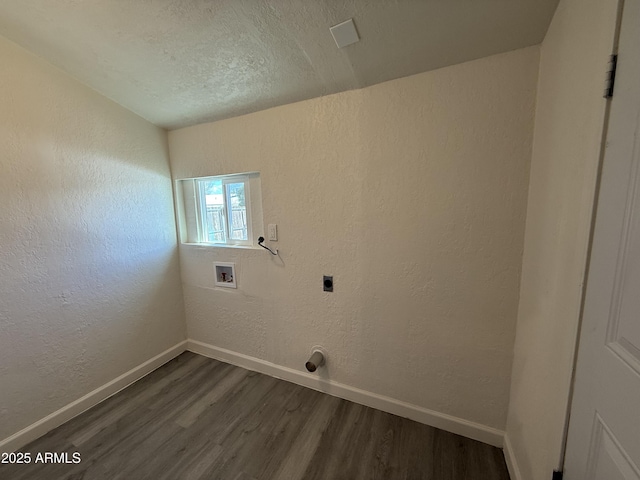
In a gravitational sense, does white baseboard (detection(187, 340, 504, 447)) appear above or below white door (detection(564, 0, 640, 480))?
below

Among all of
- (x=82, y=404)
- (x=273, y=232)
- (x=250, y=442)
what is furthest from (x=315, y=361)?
(x=82, y=404)

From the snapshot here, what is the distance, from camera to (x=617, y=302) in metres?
0.60

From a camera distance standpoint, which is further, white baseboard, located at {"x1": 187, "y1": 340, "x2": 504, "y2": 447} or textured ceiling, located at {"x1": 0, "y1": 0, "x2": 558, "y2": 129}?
white baseboard, located at {"x1": 187, "y1": 340, "x2": 504, "y2": 447}

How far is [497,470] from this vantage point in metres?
1.26

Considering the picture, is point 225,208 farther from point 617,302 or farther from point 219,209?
point 617,302

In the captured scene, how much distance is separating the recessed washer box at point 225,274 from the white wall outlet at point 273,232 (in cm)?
47

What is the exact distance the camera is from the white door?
0.55 meters

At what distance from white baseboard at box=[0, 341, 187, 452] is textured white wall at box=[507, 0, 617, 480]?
8.42 feet

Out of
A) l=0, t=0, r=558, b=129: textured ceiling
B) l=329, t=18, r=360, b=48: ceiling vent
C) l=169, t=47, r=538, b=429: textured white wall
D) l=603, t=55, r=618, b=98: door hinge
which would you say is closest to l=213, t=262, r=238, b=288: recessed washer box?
l=169, t=47, r=538, b=429: textured white wall

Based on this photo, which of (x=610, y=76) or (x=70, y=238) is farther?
(x=70, y=238)

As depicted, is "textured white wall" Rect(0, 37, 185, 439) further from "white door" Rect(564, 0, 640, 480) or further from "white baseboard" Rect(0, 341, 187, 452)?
"white door" Rect(564, 0, 640, 480)

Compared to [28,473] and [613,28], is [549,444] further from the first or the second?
[28,473]

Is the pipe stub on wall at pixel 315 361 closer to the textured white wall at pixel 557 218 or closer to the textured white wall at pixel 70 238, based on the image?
the textured white wall at pixel 557 218

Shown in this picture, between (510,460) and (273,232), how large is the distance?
1.84 m
